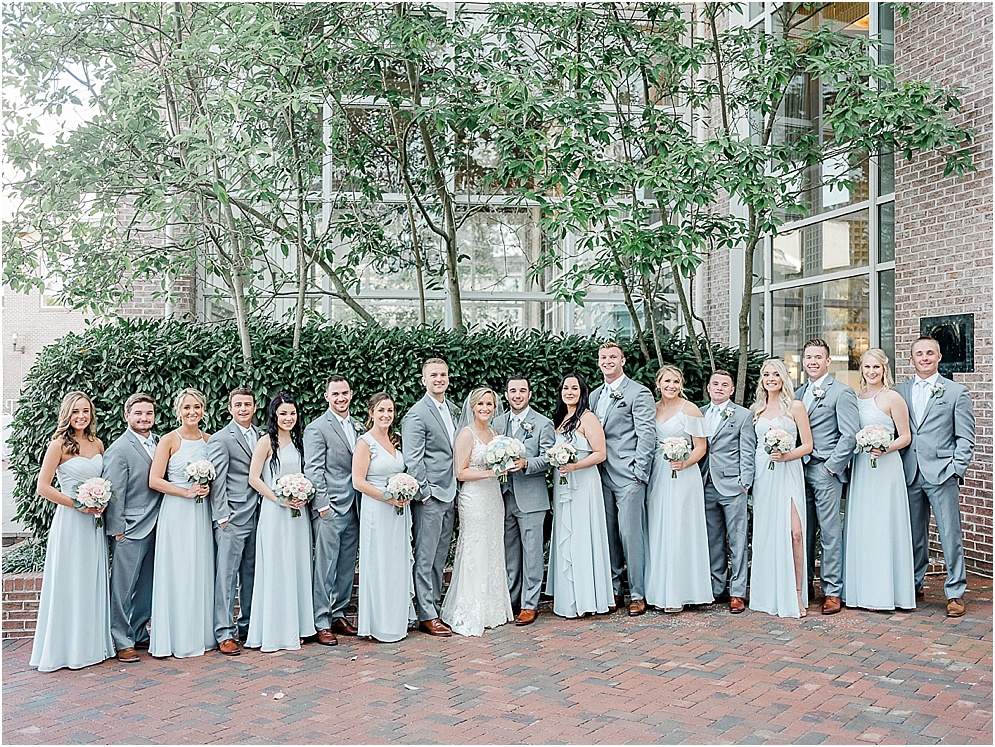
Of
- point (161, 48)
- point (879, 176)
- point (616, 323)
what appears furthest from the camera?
point (616, 323)

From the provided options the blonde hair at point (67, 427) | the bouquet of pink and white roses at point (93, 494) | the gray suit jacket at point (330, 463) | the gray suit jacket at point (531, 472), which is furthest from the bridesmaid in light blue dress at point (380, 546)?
the blonde hair at point (67, 427)

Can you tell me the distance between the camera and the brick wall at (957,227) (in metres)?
8.34

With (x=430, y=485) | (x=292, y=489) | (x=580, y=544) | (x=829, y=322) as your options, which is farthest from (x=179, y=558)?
(x=829, y=322)

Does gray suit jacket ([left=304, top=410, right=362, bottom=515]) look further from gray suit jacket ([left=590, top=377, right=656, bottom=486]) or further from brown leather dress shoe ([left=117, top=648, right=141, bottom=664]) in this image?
gray suit jacket ([left=590, top=377, right=656, bottom=486])

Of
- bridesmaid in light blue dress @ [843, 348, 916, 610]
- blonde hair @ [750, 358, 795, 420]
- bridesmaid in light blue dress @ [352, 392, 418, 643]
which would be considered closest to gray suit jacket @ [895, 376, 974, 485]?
bridesmaid in light blue dress @ [843, 348, 916, 610]

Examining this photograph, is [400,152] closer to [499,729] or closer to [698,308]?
[698,308]

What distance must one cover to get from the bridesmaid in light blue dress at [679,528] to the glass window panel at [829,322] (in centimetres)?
351

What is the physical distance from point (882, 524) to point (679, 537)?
1633 millimetres

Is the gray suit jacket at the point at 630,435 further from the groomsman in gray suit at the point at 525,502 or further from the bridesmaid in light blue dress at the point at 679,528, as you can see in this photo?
the groomsman in gray suit at the point at 525,502

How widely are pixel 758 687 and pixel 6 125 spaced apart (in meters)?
7.79

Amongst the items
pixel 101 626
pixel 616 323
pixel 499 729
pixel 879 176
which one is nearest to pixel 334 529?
pixel 101 626

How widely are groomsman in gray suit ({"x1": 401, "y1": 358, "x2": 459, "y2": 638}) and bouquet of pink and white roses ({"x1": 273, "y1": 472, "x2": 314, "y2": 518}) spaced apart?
0.84m

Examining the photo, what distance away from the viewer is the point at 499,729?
494 centimetres

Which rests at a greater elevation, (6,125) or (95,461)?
(6,125)
